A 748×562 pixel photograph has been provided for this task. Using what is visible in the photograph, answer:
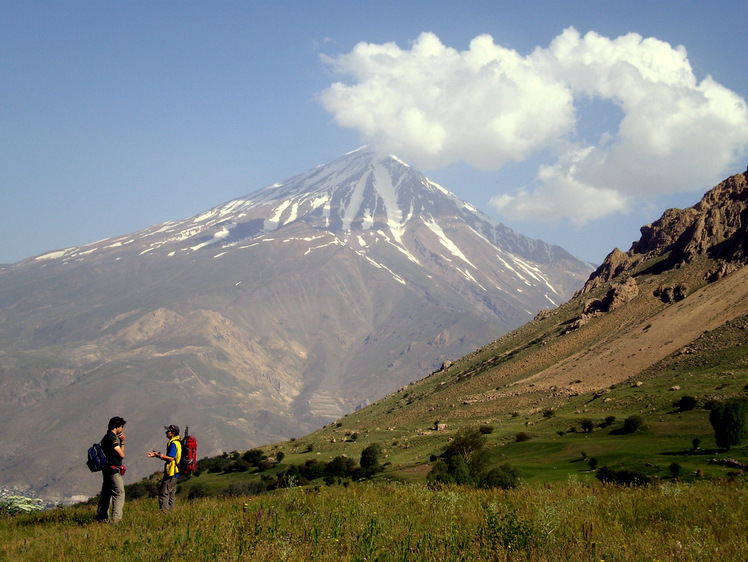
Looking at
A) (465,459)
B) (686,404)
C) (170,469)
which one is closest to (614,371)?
(686,404)

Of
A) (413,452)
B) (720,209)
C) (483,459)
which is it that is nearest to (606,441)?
(483,459)

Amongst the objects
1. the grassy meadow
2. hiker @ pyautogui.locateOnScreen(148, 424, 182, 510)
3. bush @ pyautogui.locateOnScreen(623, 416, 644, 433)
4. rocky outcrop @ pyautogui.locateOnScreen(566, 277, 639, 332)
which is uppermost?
rocky outcrop @ pyautogui.locateOnScreen(566, 277, 639, 332)

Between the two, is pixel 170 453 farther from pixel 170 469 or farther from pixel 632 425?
pixel 632 425

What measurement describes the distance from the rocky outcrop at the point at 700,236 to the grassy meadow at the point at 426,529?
278 feet

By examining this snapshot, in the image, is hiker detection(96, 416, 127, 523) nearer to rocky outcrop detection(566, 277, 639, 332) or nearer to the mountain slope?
the mountain slope

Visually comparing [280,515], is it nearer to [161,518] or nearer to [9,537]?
[161,518]

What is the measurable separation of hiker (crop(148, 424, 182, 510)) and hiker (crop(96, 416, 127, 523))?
2.16 feet

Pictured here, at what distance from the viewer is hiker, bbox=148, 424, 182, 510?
1265 centimetres

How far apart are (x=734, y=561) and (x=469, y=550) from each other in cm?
326

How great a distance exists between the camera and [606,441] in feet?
136

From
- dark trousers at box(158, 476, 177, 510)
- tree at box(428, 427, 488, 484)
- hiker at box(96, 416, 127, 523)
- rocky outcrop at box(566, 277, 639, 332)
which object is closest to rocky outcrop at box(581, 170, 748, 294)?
rocky outcrop at box(566, 277, 639, 332)

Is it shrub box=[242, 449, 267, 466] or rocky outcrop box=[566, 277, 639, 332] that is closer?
shrub box=[242, 449, 267, 466]

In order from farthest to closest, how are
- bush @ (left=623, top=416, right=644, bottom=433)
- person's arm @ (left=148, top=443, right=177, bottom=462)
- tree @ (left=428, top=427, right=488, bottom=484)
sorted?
bush @ (left=623, top=416, right=644, bottom=433)
tree @ (left=428, top=427, right=488, bottom=484)
person's arm @ (left=148, top=443, right=177, bottom=462)

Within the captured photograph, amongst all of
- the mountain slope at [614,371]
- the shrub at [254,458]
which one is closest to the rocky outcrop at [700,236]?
the mountain slope at [614,371]
